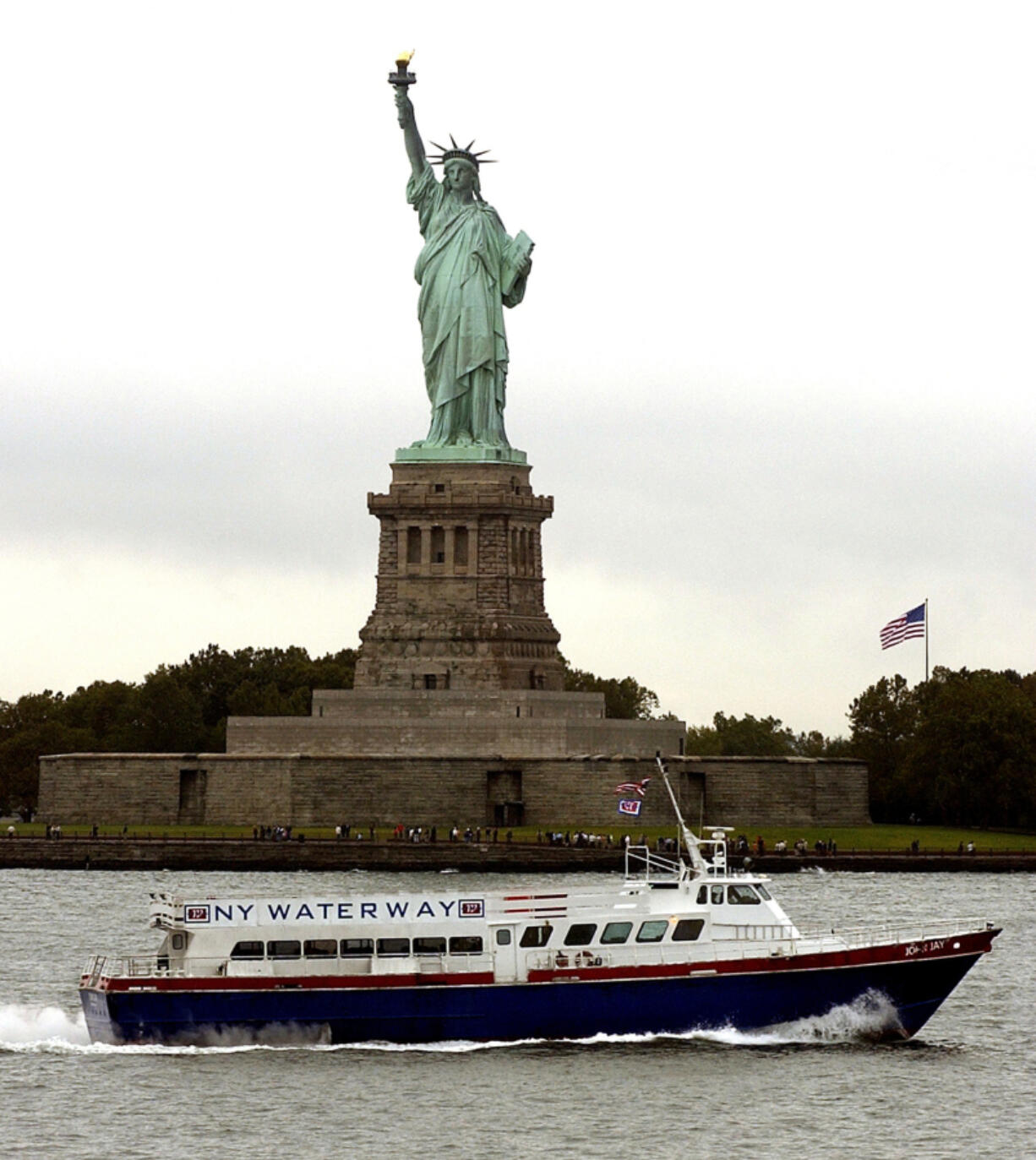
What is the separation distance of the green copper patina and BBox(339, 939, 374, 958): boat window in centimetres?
6142

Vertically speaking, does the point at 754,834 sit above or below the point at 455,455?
below

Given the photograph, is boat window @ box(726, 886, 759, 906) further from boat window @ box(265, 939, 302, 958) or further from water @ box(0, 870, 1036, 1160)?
boat window @ box(265, 939, 302, 958)

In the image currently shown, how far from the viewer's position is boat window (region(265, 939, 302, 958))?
56.1 metres

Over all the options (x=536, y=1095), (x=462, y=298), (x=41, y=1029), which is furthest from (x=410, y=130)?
(x=536, y=1095)

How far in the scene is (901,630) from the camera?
112 metres

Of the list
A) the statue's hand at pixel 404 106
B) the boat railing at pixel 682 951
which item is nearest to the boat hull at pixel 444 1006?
the boat railing at pixel 682 951

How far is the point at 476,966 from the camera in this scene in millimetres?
56000

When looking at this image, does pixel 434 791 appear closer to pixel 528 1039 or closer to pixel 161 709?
pixel 161 709

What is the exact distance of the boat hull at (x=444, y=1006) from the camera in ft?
183

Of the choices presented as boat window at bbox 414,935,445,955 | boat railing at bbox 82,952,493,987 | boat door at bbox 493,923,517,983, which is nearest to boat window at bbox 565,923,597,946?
boat door at bbox 493,923,517,983

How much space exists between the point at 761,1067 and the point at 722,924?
286 cm

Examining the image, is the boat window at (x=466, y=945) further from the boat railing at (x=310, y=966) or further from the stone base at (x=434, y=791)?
the stone base at (x=434, y=791)

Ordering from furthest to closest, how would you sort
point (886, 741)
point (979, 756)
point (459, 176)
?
point (886, 741), point (979, 756), point (459, 176)

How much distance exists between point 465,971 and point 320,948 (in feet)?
8.86
